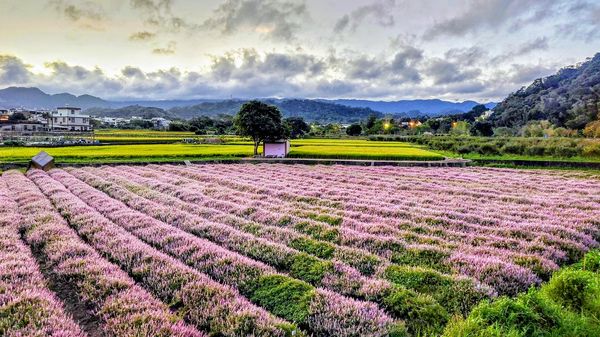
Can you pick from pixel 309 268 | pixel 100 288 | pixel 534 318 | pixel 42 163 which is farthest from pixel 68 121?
pixel 534 318

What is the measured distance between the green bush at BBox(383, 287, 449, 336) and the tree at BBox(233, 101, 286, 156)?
1675 inches

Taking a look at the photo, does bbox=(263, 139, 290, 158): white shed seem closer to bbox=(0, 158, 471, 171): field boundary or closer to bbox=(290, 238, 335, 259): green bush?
bbox=(0, 158, 471, 171): field boundary

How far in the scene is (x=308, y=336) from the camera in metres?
5.91

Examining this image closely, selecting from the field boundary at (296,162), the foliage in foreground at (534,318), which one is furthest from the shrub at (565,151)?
the foliage in foreground at (534,318)

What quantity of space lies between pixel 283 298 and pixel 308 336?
1.38 metres

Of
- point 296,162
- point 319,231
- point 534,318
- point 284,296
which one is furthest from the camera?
point 296,162

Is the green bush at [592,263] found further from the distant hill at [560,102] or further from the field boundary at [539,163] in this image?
the distant hill at [560,102]

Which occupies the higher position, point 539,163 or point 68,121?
point 68,121

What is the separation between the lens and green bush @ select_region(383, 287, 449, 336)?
633cm

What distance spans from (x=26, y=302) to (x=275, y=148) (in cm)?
4408

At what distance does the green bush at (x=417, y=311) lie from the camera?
6.33m

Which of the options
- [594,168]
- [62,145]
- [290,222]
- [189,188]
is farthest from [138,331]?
[62,145]

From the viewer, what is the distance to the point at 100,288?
756 cm

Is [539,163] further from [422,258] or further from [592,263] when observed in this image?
[422,258]
